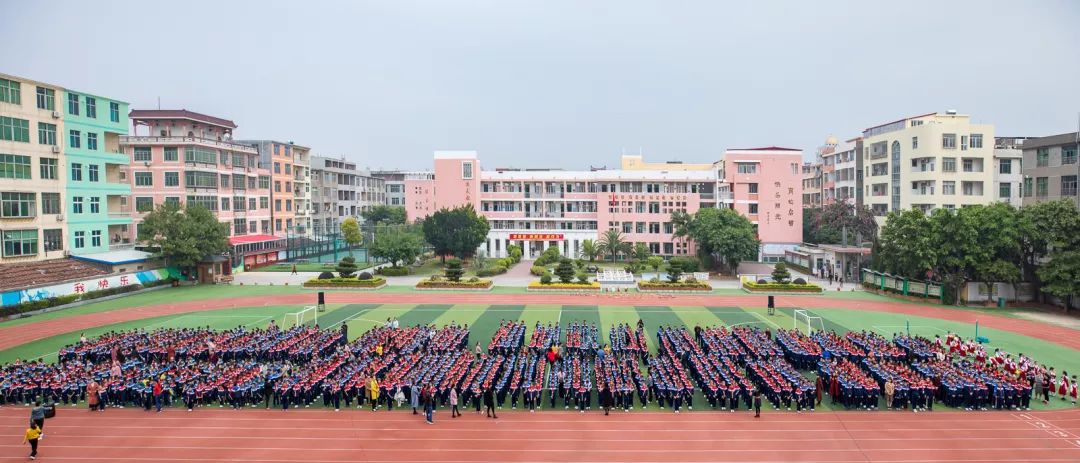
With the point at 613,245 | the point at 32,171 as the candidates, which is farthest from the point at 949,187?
the point at 32,171

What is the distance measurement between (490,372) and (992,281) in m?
28.4

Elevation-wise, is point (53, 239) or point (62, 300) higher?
point (53, 239)

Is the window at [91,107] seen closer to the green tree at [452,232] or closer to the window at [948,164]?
the green tree at [452,232]

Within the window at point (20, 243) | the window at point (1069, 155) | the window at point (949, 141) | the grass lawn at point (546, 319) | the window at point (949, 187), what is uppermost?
the window at point (949, 141)

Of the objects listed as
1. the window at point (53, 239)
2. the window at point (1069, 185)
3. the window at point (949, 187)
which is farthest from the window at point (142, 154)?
Answer: the window at point (1069, 185)

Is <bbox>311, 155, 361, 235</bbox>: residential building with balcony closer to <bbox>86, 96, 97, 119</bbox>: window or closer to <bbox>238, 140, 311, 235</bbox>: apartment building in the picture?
<bbox>238, 140, 311, 235</bbox>: apartment building

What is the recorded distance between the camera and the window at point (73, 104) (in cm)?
3794

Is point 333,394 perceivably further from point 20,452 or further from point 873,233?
point 873,233

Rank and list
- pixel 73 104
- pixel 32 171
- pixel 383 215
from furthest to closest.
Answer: pixel 383 215 < pixel 73 104 < pixel 32 171

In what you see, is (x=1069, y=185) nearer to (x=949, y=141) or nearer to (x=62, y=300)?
(x=949, y=141)

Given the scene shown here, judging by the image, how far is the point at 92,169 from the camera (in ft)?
129

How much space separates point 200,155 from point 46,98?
553 inches

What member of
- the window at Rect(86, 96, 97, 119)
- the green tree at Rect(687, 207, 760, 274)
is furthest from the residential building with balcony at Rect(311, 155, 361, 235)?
the green tree at Rect(687, 207, 760, 274)

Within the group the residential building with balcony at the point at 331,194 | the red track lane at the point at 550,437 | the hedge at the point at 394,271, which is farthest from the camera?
the residential building with balcony at the point at 331,194
